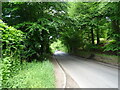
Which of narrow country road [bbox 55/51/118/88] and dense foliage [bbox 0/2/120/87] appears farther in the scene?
narrow country road [bbox 55/51/118/88]

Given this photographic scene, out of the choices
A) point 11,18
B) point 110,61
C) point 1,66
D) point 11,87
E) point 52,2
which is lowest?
point 110,61

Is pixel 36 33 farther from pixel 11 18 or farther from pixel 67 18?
pixel 67 18

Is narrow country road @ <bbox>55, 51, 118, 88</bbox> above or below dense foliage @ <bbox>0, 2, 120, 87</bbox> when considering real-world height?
below

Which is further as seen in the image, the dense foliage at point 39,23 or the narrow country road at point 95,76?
the narrow country road at point 95,76

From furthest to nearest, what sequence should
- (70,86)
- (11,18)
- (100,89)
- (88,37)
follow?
1. (88,37)
2. (11,18)
3. (70,86)
4. (100,89)

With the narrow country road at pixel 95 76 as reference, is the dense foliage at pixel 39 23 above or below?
above

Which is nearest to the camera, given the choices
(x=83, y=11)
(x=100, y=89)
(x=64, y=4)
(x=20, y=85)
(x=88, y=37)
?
(x=20, y=85)

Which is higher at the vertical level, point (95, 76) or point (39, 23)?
point (39, 23)

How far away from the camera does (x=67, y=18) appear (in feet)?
27.5

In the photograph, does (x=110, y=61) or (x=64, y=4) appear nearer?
(x=64, y=4)

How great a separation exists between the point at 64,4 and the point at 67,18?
1.42 meters

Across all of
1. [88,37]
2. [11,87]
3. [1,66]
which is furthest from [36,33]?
[88,37]

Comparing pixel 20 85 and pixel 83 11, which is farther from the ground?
Answer: pixel 83 11

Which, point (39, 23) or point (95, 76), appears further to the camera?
point (39, 23)
